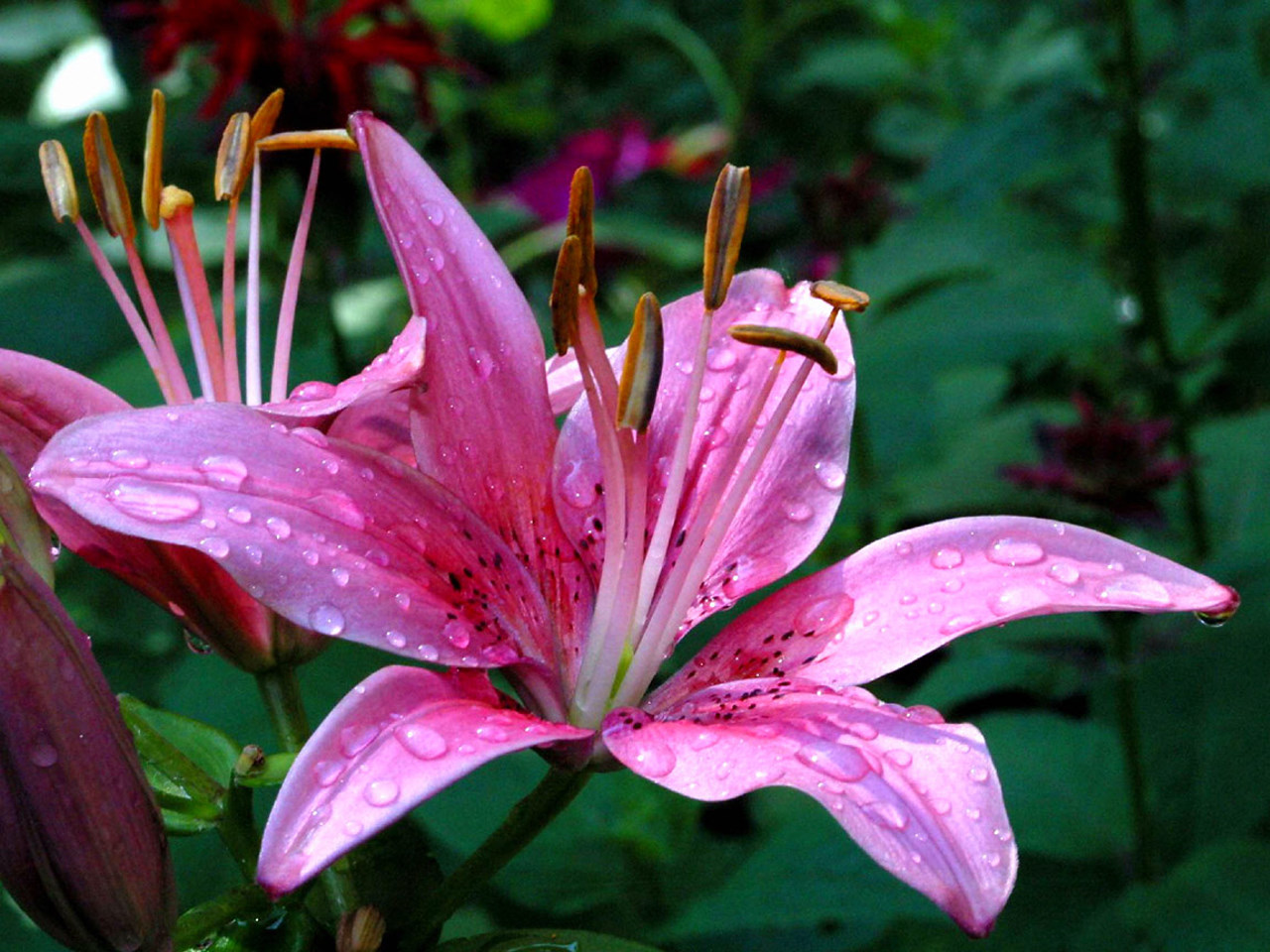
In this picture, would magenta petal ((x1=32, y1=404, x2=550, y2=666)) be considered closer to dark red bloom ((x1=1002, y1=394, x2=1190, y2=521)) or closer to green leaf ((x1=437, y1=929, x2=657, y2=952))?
A: green leaf ((x1=437, y1=929, x2=657, y2=952))

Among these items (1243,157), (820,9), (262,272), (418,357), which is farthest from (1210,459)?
(820,9)

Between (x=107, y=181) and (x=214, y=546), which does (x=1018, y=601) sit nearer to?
(x=214, y=546)

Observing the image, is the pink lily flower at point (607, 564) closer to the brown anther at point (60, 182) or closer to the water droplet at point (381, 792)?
the water droplet at point (381, 792)

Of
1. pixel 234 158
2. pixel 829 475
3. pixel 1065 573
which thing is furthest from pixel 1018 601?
pixel 234 158

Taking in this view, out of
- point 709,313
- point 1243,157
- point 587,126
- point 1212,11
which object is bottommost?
point 587,126

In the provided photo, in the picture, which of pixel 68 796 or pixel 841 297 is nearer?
pixel 68 796

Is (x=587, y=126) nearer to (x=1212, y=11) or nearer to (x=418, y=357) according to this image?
(x=1212, y=11)
